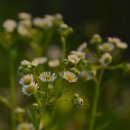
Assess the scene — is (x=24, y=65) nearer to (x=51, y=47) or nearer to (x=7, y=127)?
(x=7, y=127)

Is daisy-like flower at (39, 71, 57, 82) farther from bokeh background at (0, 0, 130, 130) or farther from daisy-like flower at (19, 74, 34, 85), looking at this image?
bokeh background at (0, 0, 130, 130)

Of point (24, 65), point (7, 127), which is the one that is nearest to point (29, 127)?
point (24, 65)

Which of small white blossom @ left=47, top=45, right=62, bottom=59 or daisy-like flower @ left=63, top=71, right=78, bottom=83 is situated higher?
daisy-like flower @ left=63, top=71, right=78, bottom=83

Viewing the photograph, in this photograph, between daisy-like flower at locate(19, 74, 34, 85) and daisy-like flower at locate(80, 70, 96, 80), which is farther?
daisy-like flower at locate(80, 70, 96, 80)

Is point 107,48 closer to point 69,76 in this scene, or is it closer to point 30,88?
point 69,76

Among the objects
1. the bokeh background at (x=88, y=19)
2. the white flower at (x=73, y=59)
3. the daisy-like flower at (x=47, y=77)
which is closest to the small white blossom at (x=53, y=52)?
the bokeh background at (x=88, y=19)

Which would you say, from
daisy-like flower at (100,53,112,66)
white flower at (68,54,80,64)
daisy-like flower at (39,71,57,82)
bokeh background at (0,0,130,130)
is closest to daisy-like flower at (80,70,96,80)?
daisy-like flower at (100,53,112,66)

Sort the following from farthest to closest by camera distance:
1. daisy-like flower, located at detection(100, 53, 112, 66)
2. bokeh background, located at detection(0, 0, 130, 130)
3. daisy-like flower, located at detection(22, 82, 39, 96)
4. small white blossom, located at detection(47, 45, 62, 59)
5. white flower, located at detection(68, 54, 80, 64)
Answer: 1. small white blossom, located at detection(47, 45, 62, 59)
2. bokeh background, located at detection(0, 0, 130, 130)
3. daisy-like flower, located at detection(100, 53, 112, 66)
4. white flower, located at detection(68, 54, 80, 64)
5. daisy-like flower, located at detection(22, 82, 39, 96)

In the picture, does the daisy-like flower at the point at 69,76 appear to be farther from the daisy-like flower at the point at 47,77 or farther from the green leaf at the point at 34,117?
the green leaf at the point at 34,117
